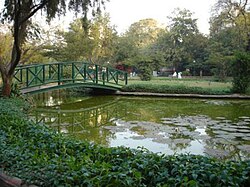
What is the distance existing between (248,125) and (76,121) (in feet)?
15.0

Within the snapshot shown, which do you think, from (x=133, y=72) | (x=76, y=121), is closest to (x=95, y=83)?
(x=76, y=121)

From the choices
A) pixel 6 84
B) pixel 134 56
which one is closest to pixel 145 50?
pixel 134 56

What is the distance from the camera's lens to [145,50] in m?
37.0

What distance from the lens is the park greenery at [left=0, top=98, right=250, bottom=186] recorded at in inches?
95.7

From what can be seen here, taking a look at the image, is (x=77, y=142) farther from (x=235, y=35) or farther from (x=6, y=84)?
(x=235, y=35)

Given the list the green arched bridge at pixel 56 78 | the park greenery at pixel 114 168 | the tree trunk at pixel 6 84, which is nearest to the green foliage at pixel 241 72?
the green arched bridge at pixel 56 78

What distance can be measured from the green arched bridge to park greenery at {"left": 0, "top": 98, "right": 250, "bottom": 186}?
912 centimetres

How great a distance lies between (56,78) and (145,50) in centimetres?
2412

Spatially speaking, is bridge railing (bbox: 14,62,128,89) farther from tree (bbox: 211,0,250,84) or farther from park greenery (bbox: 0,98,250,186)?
park greenery (bbox: 0,98,250,186)

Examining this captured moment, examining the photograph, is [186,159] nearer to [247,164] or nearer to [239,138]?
[247,164]

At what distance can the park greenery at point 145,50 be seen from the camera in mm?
9576

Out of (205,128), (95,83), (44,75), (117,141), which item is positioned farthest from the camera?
(95,83)

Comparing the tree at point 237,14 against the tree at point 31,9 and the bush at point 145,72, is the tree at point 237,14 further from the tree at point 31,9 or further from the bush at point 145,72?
the tree at point 31,9

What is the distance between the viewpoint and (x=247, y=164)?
8.82 ft
